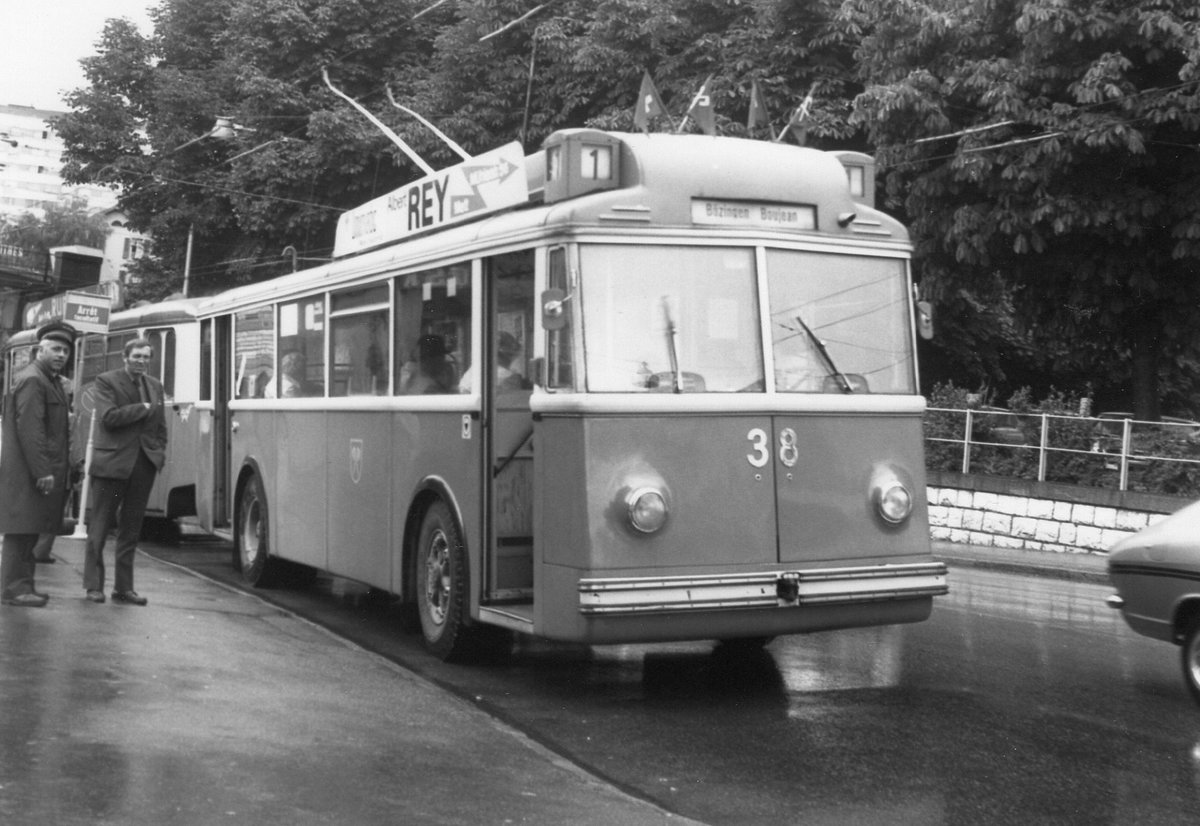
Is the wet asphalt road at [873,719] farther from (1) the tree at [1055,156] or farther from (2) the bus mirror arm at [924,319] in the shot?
(1) the tree at [1055,156]

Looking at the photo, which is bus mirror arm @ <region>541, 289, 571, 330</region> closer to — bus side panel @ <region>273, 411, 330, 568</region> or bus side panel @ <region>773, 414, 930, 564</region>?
bus side panel @ <region>773, 414, 930, 564</region>

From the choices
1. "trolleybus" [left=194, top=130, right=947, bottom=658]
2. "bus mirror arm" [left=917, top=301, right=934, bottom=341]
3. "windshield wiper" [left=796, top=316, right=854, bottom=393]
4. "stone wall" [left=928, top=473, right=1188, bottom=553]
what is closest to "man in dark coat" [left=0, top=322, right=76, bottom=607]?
"trolleybus" [left=194, top=130, right=947, bottom=658]

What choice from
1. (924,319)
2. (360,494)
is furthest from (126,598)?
(924,319)

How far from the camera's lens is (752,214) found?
8.91 metres

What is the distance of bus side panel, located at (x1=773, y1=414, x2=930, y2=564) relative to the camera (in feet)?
28.8

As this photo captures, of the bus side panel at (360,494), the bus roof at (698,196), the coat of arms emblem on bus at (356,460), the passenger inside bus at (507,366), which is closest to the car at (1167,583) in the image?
the bus roof at (698,196)

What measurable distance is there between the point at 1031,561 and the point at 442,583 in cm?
1103

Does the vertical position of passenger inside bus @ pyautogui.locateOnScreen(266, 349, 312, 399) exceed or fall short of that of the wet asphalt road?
it exceeds it

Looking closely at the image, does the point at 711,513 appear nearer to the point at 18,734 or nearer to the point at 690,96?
the point at 18,734

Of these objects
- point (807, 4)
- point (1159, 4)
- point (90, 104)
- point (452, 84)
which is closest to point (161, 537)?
point (1159, 4)

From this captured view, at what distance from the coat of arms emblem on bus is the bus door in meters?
2.20

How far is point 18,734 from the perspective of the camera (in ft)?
22.4

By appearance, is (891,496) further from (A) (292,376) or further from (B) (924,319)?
(A) (292,376)

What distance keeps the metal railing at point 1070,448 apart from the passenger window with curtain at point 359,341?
456 inches
